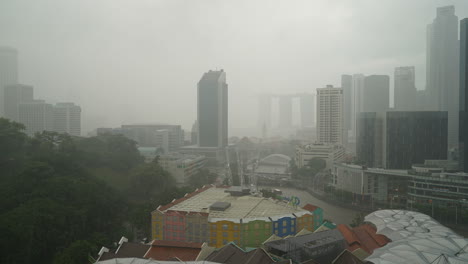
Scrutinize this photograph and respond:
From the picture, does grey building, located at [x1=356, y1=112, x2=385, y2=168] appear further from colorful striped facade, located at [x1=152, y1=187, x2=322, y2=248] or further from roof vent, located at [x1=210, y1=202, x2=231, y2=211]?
roof vent, located at [x1=210, y1=202, x2=231, y2=211]

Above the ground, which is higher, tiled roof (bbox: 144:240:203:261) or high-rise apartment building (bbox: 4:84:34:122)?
high-rise apartment building (bbox: 4:84:34:122)

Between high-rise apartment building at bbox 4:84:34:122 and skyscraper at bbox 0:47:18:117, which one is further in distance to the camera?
high-rise apartment building at bbox 4:84:34:122

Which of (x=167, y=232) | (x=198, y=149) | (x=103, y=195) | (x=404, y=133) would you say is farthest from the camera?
(x=198, y=149)

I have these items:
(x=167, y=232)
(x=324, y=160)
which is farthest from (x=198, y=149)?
(x=167, y=232)

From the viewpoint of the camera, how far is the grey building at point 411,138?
11297 mm

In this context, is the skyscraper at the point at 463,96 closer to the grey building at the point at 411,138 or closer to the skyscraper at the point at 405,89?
the grey building at the point at 411,138

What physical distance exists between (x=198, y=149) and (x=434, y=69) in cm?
1188

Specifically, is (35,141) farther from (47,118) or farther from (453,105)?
(453,105)

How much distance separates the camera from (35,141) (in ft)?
30.8

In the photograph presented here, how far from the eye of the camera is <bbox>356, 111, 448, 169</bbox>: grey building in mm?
11297

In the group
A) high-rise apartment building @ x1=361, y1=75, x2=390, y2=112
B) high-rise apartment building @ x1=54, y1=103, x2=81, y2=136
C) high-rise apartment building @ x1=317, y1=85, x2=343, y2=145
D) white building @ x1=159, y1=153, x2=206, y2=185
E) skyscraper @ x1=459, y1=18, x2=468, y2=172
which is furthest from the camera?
high-rise apartment building @ x1=317, y1=85, x2=343, y2=145

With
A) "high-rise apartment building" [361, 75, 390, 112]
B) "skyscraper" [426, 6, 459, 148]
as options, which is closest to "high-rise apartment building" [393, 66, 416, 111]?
"skyscraper" [426, 6, 459, 148]

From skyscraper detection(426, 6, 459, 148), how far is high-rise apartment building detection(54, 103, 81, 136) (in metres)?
16.5

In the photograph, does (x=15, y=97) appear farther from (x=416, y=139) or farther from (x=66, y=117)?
(x=416, y=139)
